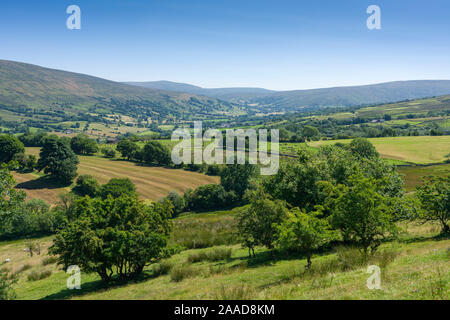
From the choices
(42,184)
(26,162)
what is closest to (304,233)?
(42,184)

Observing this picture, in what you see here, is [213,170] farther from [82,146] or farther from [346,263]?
[346,263]

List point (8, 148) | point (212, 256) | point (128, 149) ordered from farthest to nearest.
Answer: point (128, 149)
point (8, 148)
point (212, 256)

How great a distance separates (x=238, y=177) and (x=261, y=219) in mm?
62014

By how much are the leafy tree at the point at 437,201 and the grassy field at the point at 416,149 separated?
10200 cm

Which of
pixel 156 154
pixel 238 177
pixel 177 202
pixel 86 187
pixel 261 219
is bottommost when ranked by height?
pixel 177 202

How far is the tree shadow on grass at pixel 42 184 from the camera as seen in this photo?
83.9 meters

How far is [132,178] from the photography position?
324 feet

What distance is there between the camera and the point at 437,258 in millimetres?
15984

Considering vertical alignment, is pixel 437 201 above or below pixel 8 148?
below

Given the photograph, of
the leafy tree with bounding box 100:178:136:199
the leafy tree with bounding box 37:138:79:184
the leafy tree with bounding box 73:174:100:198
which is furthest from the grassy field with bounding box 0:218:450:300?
the leafy tree with bounding box 37:138:79:184

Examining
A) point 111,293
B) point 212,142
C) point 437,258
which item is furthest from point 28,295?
point 212,142

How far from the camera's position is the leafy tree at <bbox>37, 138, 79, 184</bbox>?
292 ft

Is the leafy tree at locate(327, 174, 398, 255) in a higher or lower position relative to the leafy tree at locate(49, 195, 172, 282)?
higher

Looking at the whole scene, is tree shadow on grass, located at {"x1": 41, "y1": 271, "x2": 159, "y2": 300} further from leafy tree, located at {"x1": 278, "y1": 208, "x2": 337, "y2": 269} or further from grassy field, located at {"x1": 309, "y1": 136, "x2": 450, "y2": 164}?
grassy field, located at {"x1": 309, "y1": 136, "x2": 450, "y2": 164}
